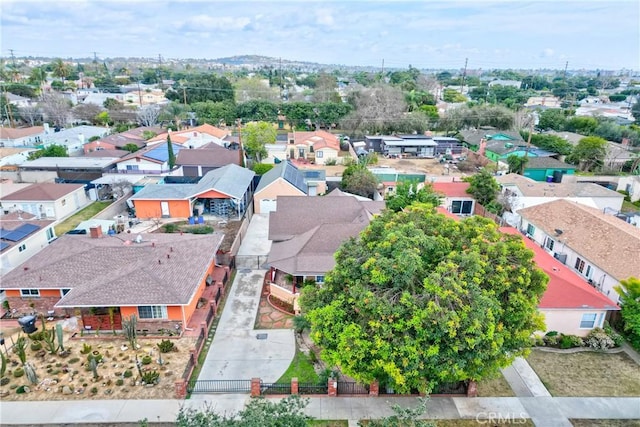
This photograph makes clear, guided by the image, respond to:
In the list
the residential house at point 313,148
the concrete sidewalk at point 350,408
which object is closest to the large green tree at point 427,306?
the concrete sidewalk at point 350,408

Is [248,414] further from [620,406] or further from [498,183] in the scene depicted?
[498,183]

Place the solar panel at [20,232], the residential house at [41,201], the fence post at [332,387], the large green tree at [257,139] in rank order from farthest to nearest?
the large green tree at [257,139]
the residential house at [41,201]
the solar panel at [20,232]
the fence post at [332,387]

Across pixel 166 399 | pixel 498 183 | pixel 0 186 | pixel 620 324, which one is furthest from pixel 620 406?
pixel 0 186

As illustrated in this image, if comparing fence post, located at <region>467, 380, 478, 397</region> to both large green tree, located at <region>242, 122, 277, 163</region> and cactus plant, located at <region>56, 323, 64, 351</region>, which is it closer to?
cactus plant, located at <region>56, 323, 64, 351</region>

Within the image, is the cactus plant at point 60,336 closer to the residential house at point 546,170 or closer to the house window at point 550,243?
the house window at point 550,243

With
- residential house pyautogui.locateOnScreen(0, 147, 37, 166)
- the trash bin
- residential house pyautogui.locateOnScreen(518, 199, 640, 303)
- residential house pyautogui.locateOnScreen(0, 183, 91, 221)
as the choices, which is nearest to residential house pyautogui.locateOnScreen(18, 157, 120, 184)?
residential house pyautogui.locateOnScreen(0, 147, 37, 166)

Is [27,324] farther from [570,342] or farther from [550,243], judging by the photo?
[550,243]
